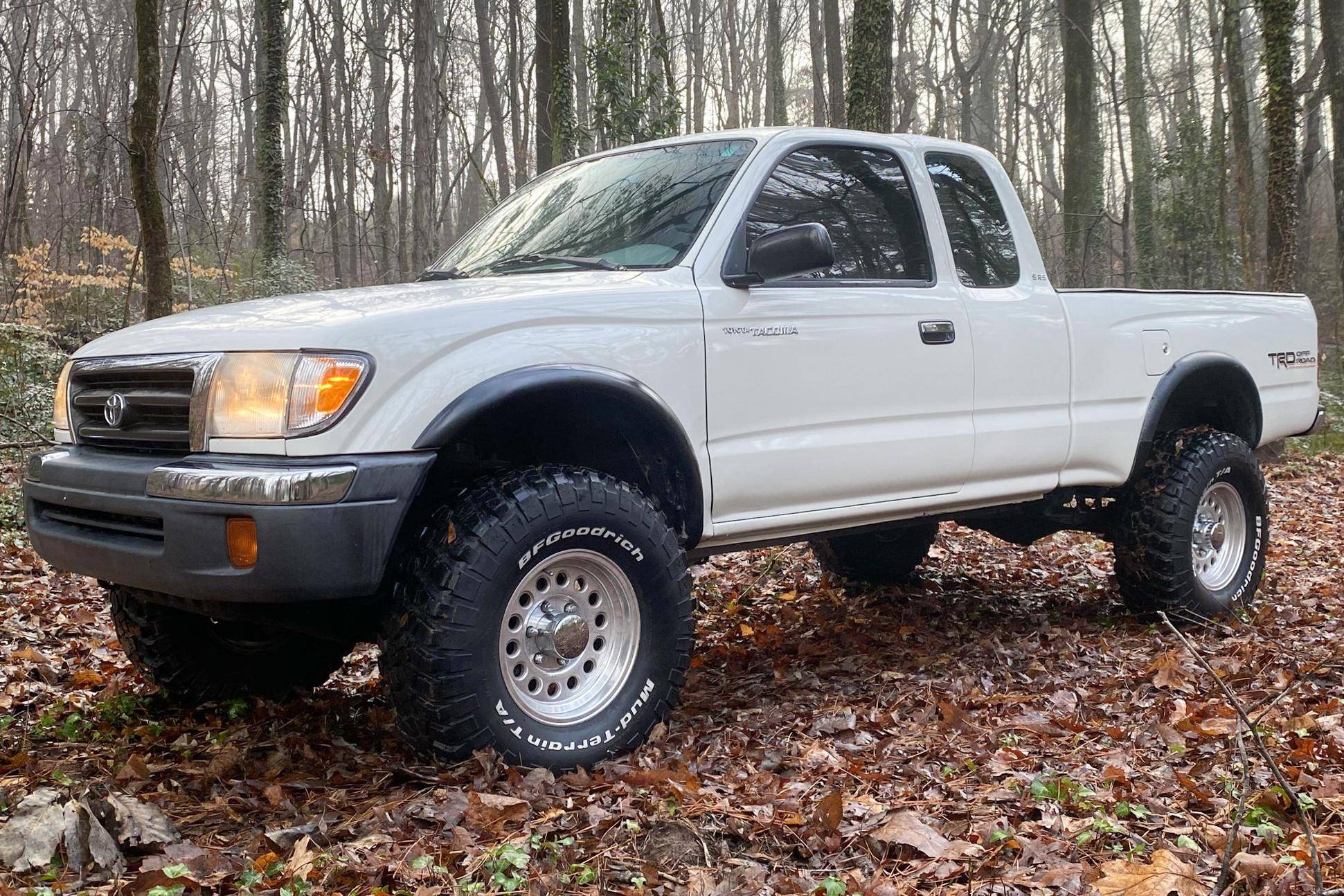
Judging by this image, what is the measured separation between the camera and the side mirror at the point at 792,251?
Result: 12.0 feet

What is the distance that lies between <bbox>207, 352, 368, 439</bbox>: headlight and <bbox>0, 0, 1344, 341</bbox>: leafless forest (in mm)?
6027

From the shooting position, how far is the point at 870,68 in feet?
28.6

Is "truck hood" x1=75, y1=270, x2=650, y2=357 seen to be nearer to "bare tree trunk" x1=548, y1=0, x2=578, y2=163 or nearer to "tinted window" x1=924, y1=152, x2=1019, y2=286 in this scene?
"tinted window" x1=924, y1=152, x2=1019, y2=286

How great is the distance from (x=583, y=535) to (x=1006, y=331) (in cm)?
226

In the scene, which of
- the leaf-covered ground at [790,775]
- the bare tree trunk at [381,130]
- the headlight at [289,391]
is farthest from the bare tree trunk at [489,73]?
the headlight at [289,391]

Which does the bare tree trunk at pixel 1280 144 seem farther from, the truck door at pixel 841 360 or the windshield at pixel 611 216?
the windshield at pixel 611 216

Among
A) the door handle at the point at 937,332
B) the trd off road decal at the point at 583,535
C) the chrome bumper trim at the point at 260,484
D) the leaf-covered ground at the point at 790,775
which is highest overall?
the door handle at the point at 937,332

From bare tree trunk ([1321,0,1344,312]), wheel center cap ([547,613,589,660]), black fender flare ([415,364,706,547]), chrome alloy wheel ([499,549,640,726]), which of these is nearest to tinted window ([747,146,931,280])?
black fender flare ([415,364,706,547])

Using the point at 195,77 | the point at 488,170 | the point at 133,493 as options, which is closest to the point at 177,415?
the point at 133,493

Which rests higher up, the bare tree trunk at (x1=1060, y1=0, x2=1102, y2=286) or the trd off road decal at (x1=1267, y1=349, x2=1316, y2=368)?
the bare tree trunk at (x1=1060, y1=0, x2=1102, y2=286)

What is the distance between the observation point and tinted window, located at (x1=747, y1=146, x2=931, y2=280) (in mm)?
4176

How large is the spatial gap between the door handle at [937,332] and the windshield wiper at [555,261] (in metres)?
1.27

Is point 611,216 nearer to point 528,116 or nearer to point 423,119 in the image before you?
point 423,119

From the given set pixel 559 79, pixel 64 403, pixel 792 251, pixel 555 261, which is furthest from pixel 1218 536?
pixel 559 79
